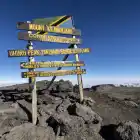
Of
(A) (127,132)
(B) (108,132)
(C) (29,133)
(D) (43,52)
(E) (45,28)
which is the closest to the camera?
(C) (29,133)

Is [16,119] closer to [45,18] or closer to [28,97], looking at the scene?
[28,97]

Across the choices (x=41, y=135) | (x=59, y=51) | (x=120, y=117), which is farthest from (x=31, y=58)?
(x=120, y=117)

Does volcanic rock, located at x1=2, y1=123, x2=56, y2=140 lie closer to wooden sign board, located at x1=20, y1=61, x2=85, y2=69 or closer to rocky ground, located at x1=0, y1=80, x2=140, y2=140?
rocky ground, located at x1=0, y1=80, x2=140, y2=140

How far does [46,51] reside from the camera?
40.4 ft

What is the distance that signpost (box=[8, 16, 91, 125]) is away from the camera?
36.8ft

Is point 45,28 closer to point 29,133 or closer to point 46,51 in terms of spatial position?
point 46,51

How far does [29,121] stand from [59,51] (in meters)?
4.41

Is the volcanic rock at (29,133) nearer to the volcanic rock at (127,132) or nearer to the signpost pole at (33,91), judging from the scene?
the signpost pole at (33,91)

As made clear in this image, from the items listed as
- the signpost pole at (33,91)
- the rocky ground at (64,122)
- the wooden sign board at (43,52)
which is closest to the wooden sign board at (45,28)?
the signpost pole at (33,91)

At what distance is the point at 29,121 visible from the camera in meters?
11.1

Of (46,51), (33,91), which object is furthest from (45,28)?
(33,91)

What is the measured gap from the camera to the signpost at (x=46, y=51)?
11.2 metres

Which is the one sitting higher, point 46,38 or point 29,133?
point 46,38

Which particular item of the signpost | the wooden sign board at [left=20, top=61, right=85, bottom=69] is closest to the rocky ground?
the signpost
